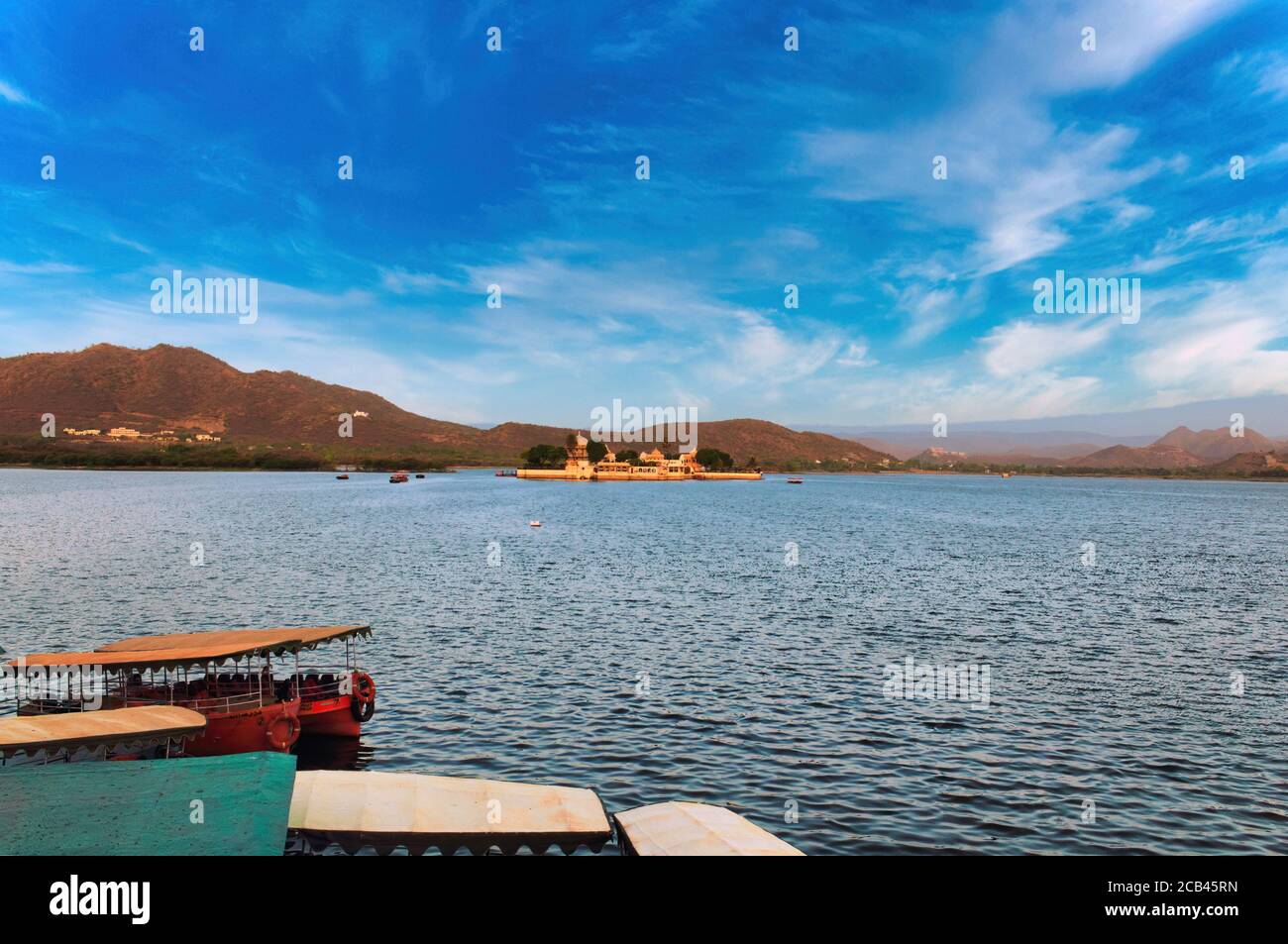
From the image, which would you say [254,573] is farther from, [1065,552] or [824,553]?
[1065,552]

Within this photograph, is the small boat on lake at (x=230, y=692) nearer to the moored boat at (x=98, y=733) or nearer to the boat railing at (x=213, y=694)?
the boat railing at (x=213, y=694)

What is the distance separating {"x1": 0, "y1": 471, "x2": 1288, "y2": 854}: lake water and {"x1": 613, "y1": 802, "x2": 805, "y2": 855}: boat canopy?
3.24 metres

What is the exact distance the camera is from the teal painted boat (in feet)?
61.3

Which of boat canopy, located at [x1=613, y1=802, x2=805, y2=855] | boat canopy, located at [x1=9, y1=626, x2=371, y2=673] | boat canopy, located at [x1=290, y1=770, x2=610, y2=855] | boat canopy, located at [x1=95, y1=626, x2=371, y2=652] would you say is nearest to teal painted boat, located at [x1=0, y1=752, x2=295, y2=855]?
boat canopy, located at [x1=290, y1=770, x2=610, y2=855]

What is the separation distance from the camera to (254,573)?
80.8 meters

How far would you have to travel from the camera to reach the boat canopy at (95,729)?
80.4ft

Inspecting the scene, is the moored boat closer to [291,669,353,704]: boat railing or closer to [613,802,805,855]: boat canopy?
[291,669,353,704]: boat railing

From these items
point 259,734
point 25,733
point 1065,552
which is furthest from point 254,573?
point 1065,552

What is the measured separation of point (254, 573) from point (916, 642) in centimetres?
6390

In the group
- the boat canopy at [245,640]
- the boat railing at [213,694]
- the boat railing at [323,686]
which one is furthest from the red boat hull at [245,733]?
the boat canopy at [245,640]

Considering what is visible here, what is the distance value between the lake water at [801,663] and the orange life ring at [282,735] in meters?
1.25
